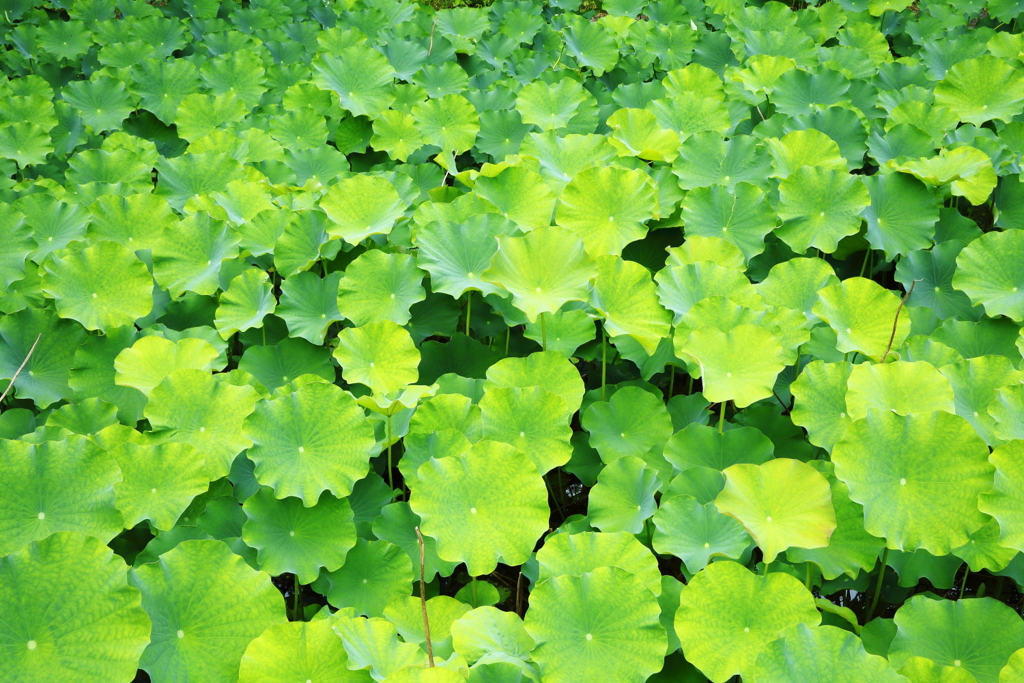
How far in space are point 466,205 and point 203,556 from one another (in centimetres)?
123

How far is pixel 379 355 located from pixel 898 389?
1.20 meters

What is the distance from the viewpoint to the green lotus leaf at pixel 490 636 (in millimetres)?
1397

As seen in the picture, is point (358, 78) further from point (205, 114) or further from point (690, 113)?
point (690, 113)

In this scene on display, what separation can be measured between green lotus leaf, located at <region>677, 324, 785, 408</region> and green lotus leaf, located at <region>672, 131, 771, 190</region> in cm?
86

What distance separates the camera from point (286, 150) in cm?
297

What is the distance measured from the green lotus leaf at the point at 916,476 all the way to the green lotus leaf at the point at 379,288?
3.67ft

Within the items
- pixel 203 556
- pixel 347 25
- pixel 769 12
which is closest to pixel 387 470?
pixel 203 556

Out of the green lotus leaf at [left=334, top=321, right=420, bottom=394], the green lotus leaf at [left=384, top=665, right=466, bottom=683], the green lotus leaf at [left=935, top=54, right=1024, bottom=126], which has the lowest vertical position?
the green lotus leaf at [left=334, top=321, right=420, bottom=394]

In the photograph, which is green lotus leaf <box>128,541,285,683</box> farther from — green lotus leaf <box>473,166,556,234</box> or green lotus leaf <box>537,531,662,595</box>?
green lotus leaf <box>473,166,556,234</box>

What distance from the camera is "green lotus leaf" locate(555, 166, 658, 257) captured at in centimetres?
228

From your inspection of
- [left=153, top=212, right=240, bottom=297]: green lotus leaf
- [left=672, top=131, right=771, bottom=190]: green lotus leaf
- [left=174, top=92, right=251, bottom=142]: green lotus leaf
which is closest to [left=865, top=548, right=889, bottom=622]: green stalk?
[left=672, top=131, right=771, bottom=190]: green lotus leaf

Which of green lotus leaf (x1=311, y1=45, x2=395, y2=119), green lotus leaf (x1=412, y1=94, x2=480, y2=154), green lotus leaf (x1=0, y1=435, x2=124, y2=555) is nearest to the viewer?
green lotus leaf (x1=0, y1=435, x2=124, y2=555)

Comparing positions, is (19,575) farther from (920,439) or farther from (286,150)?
(286,150)

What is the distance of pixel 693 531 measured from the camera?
161 cm
